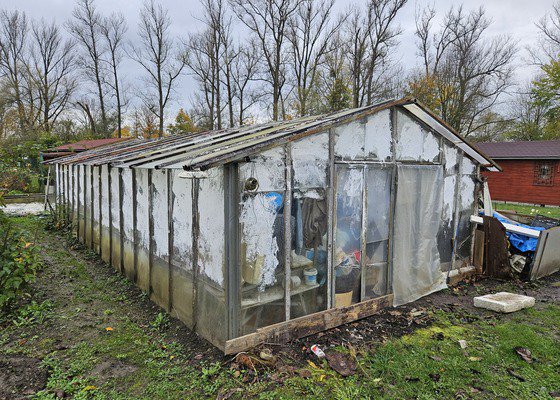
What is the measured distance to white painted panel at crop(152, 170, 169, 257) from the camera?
5562mm

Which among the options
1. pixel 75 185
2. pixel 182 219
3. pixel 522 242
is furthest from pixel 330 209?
pixel 75 185

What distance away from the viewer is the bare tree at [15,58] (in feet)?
90.3

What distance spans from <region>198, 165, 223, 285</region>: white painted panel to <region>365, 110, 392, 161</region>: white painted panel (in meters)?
1.97

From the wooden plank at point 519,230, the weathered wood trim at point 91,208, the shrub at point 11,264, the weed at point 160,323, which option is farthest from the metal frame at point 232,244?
the weathered wood trim at point 91,208

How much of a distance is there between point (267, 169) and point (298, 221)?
0.92 meters

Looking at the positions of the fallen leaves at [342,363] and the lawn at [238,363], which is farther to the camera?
the fallen leaves at [342,363]

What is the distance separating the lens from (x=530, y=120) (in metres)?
29.5

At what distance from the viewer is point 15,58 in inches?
1172

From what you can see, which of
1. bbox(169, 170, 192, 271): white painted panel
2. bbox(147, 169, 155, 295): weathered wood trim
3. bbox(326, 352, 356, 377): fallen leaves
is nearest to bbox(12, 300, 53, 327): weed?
bbox(147, 169, 155, 295): weathered wood trim

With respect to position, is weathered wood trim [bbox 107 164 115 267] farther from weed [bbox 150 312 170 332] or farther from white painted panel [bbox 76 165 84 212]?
weed [bbox 150 312 170 332]

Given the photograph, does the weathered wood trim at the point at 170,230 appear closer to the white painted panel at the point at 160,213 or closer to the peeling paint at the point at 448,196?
the white painted panel at the point at 160,213

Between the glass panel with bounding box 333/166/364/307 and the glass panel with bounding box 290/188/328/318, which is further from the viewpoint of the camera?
the glass panel with bounding box 333/166/364/307

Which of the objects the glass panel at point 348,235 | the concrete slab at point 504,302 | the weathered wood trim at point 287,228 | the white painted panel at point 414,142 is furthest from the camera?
the white painted panel at point 414,142

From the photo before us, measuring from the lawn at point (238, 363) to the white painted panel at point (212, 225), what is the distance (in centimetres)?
110
